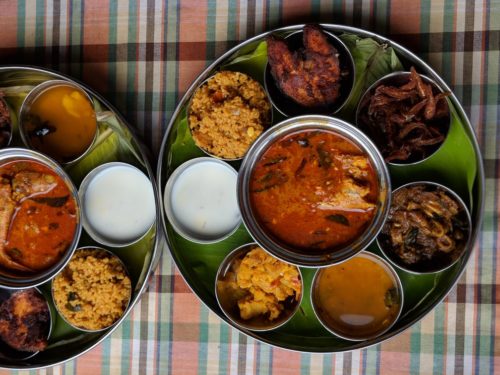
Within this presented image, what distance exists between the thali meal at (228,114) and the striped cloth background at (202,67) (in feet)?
1.09

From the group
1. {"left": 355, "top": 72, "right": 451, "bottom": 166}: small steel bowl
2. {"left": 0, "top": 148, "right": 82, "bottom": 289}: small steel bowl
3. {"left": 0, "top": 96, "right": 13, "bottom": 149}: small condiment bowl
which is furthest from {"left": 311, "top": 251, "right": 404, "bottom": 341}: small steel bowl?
{"left": 0, "top": 96, "right": 13, "bottom": 149}: small condiment bowl

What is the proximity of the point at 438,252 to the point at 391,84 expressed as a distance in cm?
82

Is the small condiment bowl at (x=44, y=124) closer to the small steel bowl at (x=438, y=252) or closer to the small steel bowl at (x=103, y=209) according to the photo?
the small steel bowl at (x=103, y=209)

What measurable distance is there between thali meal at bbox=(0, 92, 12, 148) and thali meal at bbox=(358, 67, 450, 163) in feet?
5.87

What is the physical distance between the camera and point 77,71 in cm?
312

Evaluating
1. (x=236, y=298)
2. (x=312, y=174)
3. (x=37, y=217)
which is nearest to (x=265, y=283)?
(x=236, y=298)

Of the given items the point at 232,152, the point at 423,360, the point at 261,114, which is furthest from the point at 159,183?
the point at 423,360

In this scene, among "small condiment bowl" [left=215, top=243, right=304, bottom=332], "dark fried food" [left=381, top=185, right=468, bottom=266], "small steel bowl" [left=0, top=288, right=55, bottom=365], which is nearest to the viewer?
"dark fried food" [left=381, top=185, right=468, bottom=266]

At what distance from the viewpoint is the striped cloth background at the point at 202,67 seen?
288 cm

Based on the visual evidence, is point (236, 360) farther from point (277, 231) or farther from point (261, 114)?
point (261, 114)

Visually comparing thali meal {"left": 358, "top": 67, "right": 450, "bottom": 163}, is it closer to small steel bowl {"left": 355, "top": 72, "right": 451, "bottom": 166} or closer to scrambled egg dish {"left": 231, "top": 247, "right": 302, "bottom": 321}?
small steel bowl {"left": 355, "top": 72, "right": 451, "bottom": 166}

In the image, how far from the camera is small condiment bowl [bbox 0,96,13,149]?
2922 mm

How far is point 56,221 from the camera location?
2812 millimetres

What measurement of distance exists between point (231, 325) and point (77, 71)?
1608 millimetres
